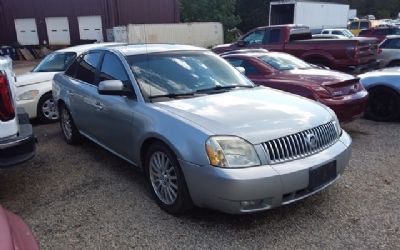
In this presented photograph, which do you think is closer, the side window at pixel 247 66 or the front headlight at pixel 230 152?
the front headlight at pixel 230 152

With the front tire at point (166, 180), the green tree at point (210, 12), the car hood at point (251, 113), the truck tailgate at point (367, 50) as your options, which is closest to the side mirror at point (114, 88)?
the car hood at point (251, 113)

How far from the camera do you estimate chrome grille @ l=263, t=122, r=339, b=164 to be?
3.28m

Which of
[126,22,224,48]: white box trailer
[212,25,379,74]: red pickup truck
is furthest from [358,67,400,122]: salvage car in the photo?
[126,22,224,48]: white box trailer

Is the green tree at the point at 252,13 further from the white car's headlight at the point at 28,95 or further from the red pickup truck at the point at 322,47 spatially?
the white car's headlight at the point at 28,95

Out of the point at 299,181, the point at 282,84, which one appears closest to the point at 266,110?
the point at 299,181

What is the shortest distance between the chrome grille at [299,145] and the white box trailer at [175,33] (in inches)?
848

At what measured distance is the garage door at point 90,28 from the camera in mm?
29688

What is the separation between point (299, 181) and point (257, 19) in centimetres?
4188

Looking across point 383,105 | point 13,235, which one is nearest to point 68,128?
point 13,235

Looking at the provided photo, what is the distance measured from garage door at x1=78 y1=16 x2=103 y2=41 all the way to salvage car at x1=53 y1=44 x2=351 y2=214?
26142 millimetres

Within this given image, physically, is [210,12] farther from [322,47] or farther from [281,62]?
[281,62]

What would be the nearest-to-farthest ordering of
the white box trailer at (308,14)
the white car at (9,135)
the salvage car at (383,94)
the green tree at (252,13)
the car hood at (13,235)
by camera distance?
the car hood at (13,235) → the white car at (9,135) → the salvage car at (383,94) → the white box trailer at (308,14) → the green tree at (252,13)

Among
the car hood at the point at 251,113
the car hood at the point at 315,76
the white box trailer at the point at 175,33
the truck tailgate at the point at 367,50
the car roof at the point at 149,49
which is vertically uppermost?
the car roof at the point at 149,49

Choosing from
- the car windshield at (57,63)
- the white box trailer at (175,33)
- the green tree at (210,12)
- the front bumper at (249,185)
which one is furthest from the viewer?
the green tree at (210,12)
